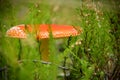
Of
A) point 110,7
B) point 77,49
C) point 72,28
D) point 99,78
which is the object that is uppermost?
point 110,7

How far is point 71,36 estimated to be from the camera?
1.69 metres

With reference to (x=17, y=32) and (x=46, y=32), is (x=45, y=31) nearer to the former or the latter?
(x=46, y=32)

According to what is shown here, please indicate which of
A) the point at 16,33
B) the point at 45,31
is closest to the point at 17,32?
the point at 16,33

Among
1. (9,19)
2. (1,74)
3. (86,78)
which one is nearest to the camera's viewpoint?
(86,78)

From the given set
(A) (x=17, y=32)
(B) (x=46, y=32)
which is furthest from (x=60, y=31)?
(A) (x=17, y=32)

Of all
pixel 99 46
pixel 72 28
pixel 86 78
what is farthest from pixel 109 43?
pixel 86 78

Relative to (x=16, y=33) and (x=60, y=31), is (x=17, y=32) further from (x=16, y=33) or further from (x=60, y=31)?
(x=60, y=31)

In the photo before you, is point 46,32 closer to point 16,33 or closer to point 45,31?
point 45,31

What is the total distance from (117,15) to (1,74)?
0.74m

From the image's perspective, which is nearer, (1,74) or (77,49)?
(1,74)

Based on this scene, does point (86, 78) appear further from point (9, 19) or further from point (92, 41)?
point (9, 19)

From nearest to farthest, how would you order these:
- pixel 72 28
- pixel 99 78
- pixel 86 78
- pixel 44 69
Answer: pixel 44 69 < pixel 86 78 < pixel 99 78 < pixel 72 28

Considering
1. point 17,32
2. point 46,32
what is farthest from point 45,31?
point 17,32

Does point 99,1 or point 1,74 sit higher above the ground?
point 99,1
